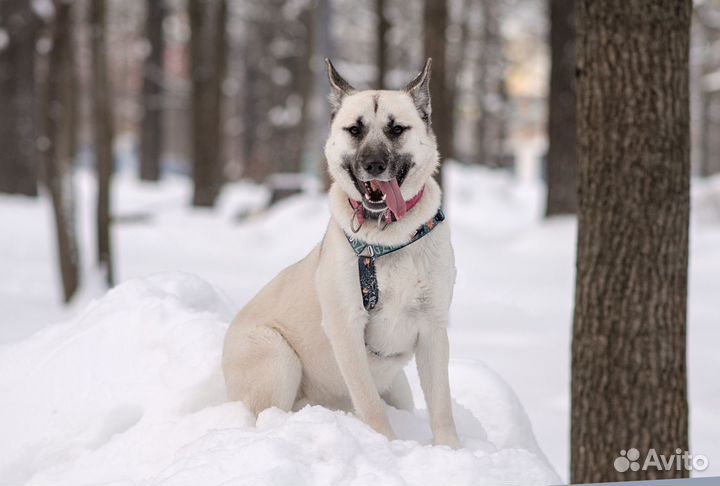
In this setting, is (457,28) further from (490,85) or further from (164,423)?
(164,423)

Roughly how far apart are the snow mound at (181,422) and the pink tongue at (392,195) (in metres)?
0.84

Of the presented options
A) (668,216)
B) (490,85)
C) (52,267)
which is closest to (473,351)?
(668,216)

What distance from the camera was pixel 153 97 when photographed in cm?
2469

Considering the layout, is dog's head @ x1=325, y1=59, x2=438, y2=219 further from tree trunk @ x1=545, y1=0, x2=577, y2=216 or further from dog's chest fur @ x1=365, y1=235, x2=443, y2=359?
tree trunk @ x1=545, y1=0, x2=577, y2=216

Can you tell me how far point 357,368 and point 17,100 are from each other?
54.1 feet

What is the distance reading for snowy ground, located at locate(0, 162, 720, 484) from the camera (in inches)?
124

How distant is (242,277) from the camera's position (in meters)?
11.4

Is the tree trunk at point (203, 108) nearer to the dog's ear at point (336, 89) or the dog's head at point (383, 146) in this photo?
the dog's ear at point (336, 89)

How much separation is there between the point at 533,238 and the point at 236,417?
9756 millimetres

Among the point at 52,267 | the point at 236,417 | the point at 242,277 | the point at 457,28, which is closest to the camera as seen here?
the point at 236,417

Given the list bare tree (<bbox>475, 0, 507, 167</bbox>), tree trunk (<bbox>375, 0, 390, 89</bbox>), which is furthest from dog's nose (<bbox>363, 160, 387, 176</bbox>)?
bare tree (<bbox>475, 0, 507, 167</bbox>)

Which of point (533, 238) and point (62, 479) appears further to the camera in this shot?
point (533, 238)

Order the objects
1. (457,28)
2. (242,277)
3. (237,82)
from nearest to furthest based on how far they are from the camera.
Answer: (242,277) < (457,28) < (237,82)

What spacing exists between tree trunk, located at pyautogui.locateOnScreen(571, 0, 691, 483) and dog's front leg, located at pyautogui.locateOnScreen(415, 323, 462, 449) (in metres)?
1.05
